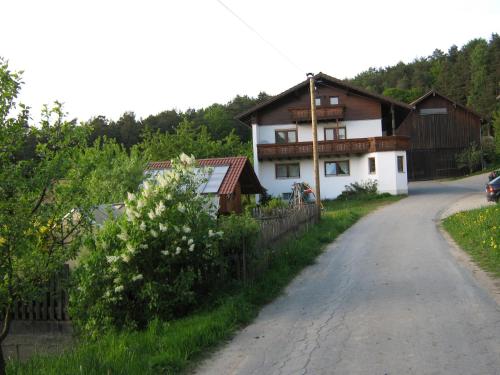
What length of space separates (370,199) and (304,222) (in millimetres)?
18222

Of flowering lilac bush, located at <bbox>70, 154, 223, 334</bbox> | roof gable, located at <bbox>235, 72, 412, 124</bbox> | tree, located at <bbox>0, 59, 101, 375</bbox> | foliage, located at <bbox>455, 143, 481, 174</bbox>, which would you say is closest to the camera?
tree, located at <bbox>0, 59, 101, 375</bbox>

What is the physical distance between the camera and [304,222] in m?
17.6

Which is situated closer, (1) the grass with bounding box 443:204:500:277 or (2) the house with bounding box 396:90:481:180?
(1) the grass with bounding box 443:204:500:277

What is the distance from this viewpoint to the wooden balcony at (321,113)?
38.5m

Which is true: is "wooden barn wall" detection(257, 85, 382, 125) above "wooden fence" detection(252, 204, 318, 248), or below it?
above

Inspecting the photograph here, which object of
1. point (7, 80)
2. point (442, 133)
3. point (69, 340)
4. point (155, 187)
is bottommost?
point (69, 340)

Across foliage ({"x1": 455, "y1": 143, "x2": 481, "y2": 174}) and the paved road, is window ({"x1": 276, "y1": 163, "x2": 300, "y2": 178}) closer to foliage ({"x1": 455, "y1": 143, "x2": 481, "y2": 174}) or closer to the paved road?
foliage ({"x1": 455, "y1": 143, "x2": 481, "y2": 174})

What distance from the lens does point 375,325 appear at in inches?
271

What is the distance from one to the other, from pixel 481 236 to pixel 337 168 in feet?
83.0

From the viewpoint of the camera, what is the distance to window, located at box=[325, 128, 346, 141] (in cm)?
3953

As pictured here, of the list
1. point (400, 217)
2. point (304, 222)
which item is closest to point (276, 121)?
point (400, 217)

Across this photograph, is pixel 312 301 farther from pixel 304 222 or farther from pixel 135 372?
pixel 304 222

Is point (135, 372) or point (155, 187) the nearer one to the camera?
point (135, 372)

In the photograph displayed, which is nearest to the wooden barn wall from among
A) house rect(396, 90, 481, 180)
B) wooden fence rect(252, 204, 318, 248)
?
house rect(396, 90, 481, 180)
